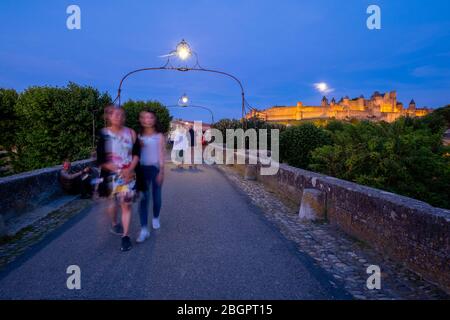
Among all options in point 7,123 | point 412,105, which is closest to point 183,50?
point 7,123

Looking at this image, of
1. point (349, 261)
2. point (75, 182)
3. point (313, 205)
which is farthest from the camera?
point (75, 182)

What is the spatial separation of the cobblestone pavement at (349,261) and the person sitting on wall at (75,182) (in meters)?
4.88

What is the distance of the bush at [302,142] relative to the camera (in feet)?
53.8

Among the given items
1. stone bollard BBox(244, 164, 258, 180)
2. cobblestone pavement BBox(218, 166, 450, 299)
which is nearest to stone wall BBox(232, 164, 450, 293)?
cobblestone pavement BBox(218, 166, 450, 299)

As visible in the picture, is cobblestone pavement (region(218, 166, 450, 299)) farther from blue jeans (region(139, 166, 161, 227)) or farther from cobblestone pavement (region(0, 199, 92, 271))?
cobblestone pavement (region(0, 199, 92, 271))

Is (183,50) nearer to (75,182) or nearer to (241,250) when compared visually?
(75,182)

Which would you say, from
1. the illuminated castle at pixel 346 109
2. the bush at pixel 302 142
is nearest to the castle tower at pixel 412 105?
the illuminated castle at pixel 346 109

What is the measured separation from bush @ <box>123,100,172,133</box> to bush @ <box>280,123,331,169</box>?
29.3 m

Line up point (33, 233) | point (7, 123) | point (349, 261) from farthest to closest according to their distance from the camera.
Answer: point (7, 123) < point (33, 233) < point (349, 261)

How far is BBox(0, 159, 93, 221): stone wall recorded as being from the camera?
607 cm

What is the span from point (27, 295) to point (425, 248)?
418 centimetres

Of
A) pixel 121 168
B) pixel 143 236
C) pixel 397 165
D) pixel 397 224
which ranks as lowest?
pixel 143 236

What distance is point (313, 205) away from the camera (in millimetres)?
6562

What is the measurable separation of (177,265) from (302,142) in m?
13.3
